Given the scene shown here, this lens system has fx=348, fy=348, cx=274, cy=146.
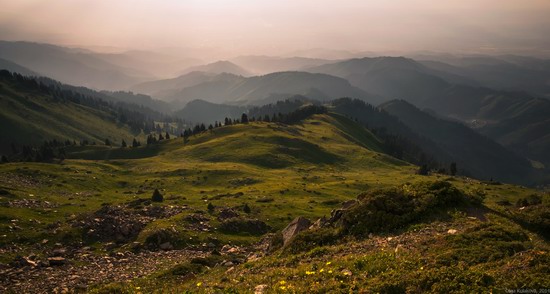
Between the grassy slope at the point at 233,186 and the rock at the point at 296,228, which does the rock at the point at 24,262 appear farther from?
the rock at the point at 296,228

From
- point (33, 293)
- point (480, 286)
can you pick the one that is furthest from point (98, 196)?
point (480, 286)

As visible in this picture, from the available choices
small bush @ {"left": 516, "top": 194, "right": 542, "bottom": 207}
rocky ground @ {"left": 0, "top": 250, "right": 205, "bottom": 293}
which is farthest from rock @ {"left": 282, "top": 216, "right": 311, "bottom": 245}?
small bush @ {"left": 516, "top": 194, "right": 542, "bottom": 207}

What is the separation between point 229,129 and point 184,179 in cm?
9104

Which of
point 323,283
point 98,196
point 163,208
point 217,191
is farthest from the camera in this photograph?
point 217,191

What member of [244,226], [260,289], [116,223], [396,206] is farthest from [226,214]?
[260,289]

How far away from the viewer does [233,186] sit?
327 ft

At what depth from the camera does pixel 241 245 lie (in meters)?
46.0

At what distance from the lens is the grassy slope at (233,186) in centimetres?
2264

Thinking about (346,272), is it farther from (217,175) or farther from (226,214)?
(217,175)

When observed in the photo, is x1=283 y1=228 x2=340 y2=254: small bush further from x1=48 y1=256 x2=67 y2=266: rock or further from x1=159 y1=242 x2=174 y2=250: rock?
x1=48 y1=256 x2=67 y2=266: rock

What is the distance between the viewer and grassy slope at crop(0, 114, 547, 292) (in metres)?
22.6

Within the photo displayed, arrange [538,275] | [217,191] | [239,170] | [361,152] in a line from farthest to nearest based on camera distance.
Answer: [361,152] < [239,170] < [217,191] < [538,275]

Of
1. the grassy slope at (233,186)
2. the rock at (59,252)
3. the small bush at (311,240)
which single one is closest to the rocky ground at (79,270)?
the rock at (59,252)

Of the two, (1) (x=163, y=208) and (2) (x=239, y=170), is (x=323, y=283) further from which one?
(2) (x=239, y=170)
